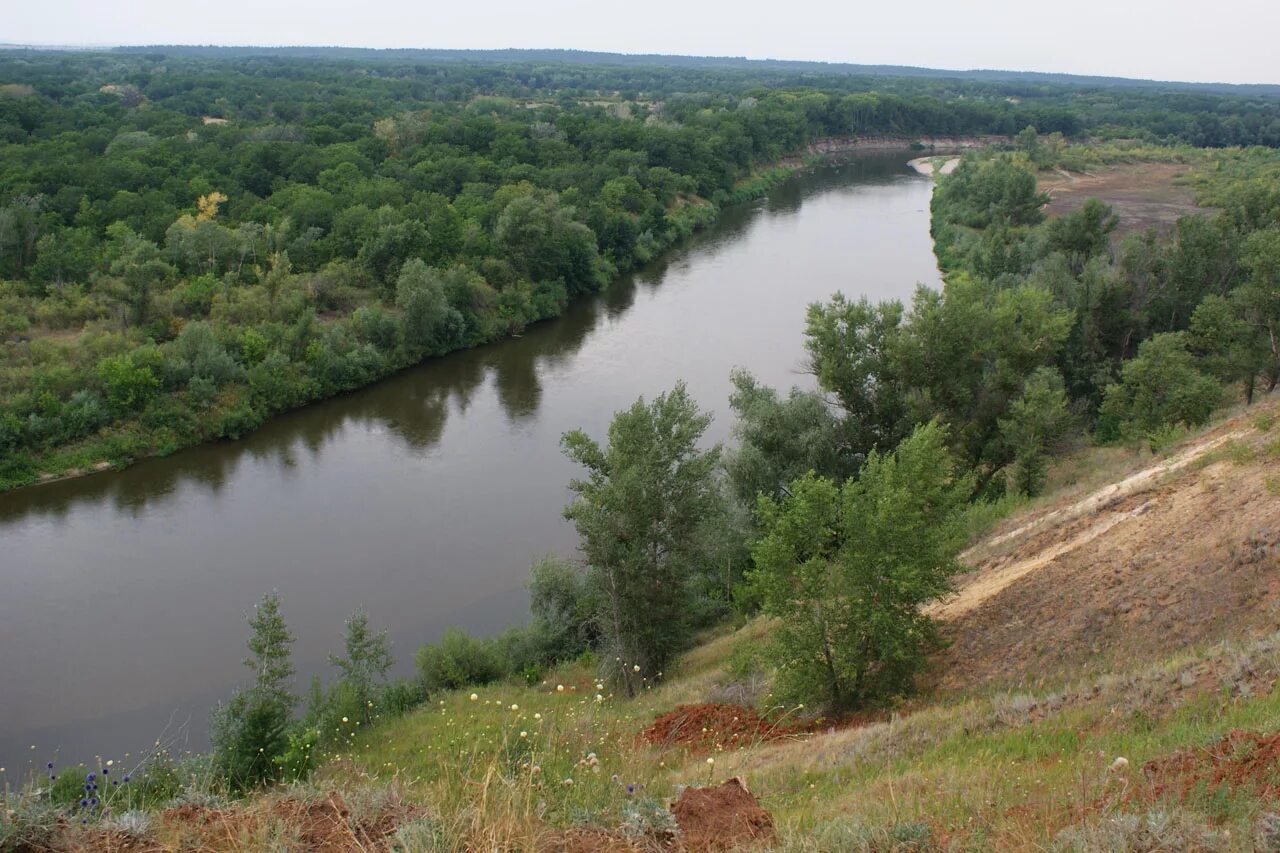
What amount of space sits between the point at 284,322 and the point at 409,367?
13.2 feet

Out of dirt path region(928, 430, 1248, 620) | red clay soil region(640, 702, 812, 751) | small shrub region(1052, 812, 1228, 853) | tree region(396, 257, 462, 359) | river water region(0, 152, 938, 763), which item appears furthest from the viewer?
tree region(396, 257, 462, 359)

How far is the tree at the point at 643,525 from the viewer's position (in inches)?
490

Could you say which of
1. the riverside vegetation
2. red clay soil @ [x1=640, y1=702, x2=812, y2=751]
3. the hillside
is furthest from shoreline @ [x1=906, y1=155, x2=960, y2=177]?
red clay soil @ [x1=640, y1=702, x2=812, y2=751]

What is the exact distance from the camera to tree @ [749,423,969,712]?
30.0 feet

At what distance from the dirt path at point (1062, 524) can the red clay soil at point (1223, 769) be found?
4.97 metres

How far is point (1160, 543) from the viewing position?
10.3 metres

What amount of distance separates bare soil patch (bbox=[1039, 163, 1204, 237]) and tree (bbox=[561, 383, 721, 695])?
1484 inches

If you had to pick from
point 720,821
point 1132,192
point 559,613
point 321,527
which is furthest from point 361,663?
point 1132,192

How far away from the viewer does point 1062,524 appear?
12.3 m

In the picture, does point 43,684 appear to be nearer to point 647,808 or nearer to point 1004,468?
point 647,808

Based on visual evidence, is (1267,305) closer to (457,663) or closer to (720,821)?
(457,663)

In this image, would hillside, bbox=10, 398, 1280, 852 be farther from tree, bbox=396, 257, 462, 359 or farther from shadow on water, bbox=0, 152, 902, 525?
tree, bbox=396, 257, 462, 359

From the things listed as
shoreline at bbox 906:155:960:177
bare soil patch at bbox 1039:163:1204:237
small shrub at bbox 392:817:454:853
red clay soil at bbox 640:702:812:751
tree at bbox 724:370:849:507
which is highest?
shoreline at bbox 906:155:960:177

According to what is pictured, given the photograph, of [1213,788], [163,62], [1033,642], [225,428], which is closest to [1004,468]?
[1033,642]
